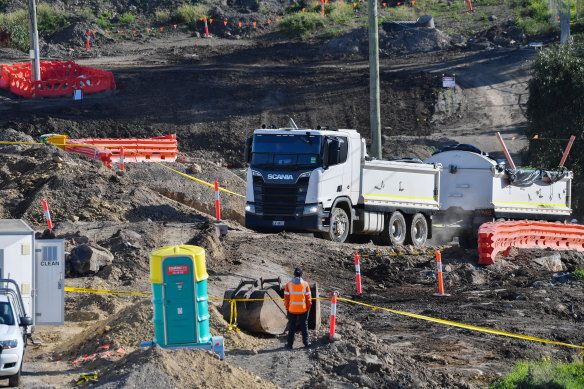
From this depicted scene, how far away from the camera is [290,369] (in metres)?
13.1

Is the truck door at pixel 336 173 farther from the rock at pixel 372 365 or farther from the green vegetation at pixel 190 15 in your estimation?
the green vegetation at pixel 190 15

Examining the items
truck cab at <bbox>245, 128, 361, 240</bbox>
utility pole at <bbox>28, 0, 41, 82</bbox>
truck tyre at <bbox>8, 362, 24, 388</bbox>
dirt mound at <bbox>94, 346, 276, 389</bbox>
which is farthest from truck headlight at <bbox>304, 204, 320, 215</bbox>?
utility pole at <bbox>28, 0, 41, 82</bbox>

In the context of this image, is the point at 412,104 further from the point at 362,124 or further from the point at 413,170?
the point at 413,170

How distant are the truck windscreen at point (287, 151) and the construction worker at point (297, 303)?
907cm

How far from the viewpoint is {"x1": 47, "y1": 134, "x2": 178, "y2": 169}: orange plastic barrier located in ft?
99.7

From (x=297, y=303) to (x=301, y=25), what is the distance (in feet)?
145

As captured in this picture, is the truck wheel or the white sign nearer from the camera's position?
the truck wheel

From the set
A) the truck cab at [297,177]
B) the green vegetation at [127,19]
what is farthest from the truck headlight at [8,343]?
the green vegetation at [127,19]

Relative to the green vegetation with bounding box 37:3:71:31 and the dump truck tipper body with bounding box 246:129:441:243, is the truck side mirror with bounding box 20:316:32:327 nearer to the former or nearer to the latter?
the dump truck tipper body with bounding box 246:129:441:243

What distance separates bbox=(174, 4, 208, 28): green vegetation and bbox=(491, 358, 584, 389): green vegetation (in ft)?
153

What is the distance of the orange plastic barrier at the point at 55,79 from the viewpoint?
44188 mm

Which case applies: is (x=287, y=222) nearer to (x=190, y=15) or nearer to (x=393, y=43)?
(x=393, y=43)

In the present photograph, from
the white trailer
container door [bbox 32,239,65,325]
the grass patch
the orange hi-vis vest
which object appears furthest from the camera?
the grass patch

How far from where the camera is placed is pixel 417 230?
88.9ft
